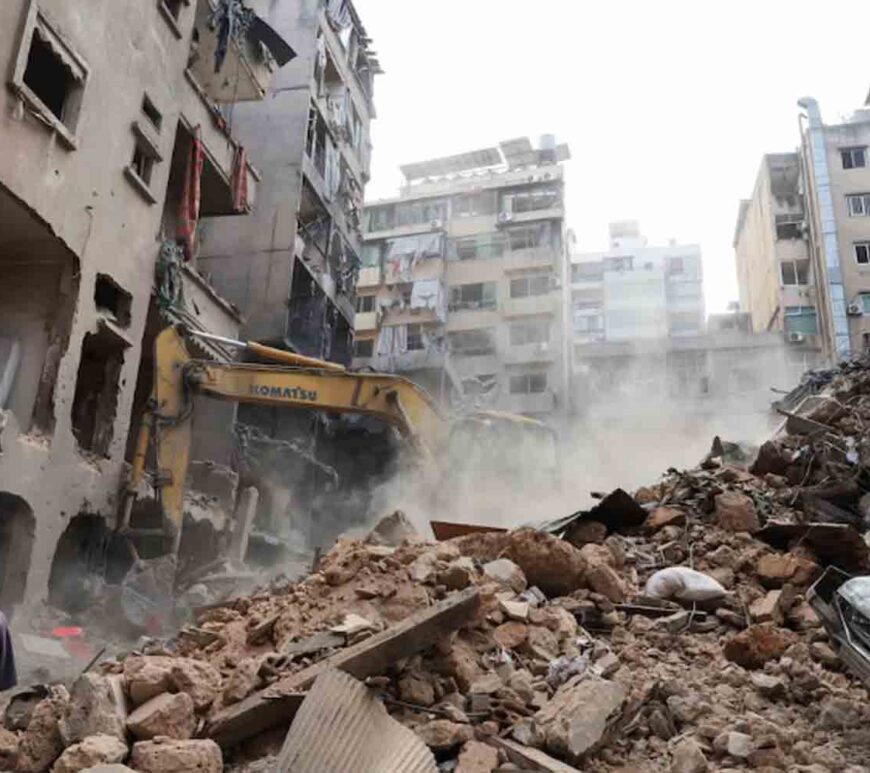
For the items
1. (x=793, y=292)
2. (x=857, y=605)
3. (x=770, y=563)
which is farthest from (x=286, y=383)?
(x=793, y=292)

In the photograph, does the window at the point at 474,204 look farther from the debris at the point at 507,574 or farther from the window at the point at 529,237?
the debris at the point at 507,574

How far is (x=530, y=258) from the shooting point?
4228 cm

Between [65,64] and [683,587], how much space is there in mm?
11274

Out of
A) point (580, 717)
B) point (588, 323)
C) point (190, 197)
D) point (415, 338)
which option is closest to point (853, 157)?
point (415, 338)

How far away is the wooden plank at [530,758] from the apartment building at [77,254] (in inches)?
352

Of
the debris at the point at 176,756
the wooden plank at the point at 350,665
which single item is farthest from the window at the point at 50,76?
the debris at the point at 176,756

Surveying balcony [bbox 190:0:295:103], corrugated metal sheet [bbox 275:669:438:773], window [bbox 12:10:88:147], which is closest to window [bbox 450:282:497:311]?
balcony [bbox 190:0:295:103]

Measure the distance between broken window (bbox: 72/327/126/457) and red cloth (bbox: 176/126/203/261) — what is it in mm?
3502

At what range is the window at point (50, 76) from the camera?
11.3m

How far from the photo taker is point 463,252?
43.9 meters

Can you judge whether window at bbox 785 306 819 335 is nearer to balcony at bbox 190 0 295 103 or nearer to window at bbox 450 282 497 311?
window at bbox 450 282 497 311

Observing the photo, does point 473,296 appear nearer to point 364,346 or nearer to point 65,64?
point 364,346

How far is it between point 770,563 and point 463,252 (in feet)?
125

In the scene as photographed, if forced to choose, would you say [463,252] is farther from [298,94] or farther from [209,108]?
[209,108]
